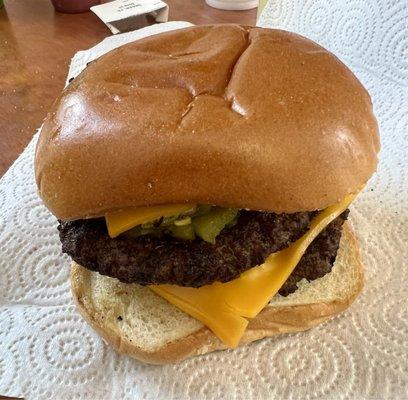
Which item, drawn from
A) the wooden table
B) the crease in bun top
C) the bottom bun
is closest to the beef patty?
the crease in bun top

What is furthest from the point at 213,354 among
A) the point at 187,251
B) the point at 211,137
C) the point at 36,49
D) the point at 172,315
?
the point at 36,49

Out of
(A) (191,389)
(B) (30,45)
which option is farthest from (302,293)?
(B) (30,45)

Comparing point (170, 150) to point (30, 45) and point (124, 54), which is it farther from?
point (30, 45)

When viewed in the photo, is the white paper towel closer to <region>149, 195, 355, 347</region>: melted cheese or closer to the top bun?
<region>149, 195, 355, 347</region>: melted cheese

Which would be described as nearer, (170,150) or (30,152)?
(170,150)

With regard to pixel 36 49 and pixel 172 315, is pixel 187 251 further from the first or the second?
pixel 36 49
